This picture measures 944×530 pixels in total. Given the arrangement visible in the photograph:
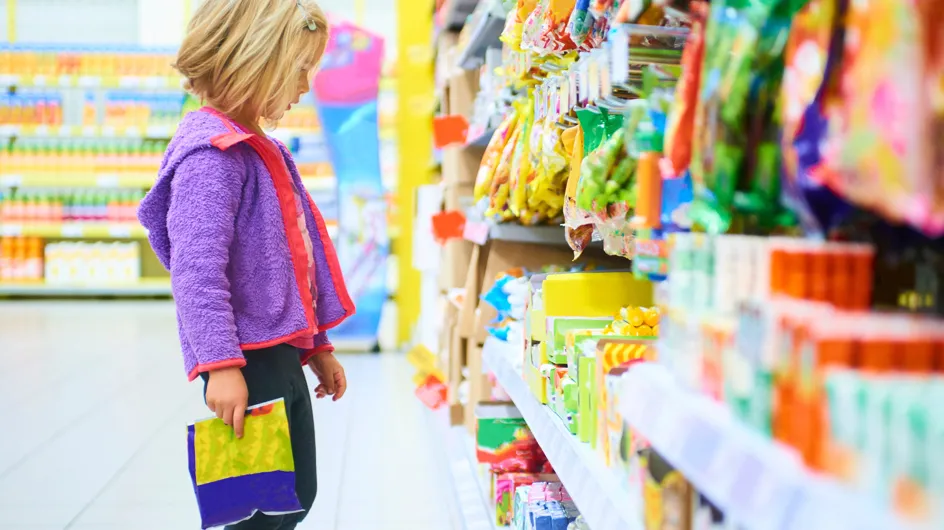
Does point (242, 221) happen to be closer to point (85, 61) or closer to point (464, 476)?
point (464, 476)

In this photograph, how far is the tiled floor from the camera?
241 centimetres

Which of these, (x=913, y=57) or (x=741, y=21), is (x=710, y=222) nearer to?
(x=741, y=21)

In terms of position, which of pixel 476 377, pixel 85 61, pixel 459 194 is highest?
A: pixel 85 61

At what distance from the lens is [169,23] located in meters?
8.30

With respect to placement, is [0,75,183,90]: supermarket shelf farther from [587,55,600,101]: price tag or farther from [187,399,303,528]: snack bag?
[587,55,600,101]: price tag

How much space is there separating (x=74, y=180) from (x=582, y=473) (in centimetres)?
745

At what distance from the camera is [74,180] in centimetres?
764

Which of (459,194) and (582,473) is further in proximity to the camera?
(459,194)

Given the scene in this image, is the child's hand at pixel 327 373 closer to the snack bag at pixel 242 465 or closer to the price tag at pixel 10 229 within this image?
the snack bag at pixel 242 465

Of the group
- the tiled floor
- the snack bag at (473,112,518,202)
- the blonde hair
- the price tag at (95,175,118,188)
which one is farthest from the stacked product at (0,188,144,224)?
the blonde hair

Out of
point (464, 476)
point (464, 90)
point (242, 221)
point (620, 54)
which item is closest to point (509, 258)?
point (464, 476)

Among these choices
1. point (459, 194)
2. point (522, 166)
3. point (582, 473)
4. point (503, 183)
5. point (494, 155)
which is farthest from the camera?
point (459, 194)

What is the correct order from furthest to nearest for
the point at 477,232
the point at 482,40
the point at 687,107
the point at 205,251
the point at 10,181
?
the point at 10,181, the point at 482,40, the point at 477,232, the point at 205,251, the point at 687,107

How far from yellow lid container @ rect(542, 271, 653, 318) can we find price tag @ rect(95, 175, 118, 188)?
683cm
